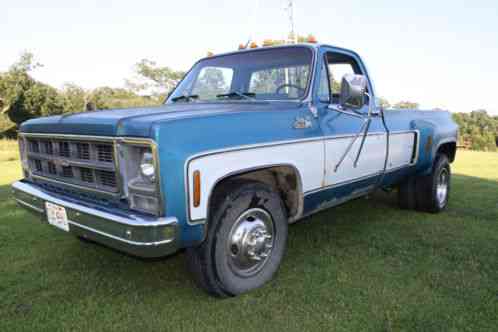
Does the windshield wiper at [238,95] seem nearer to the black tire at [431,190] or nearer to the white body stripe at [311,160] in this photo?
the white body stripe at [311,160]

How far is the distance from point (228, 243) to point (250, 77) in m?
1.77

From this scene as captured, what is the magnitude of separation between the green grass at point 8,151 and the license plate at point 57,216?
13073 millimetres

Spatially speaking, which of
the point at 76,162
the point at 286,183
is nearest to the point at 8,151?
the point at 76,162

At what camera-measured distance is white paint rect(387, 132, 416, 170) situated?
4102mm

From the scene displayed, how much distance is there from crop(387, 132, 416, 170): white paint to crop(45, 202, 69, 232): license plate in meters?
3.16

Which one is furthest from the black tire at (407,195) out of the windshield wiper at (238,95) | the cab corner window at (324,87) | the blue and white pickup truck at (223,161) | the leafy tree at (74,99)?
the leafy tree at (74,99)

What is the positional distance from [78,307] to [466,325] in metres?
2.52

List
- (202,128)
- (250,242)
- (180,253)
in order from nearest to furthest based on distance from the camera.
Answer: (202,128)
(250,242)
(180,253)

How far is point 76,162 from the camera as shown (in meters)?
2.62

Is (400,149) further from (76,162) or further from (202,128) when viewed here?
(76,162)

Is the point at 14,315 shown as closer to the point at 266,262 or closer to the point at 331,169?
the point at 266,262

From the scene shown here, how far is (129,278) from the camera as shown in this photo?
3043 mm

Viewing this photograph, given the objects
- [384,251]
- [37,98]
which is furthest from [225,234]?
[37,98]

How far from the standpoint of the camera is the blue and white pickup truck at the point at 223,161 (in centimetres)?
216
